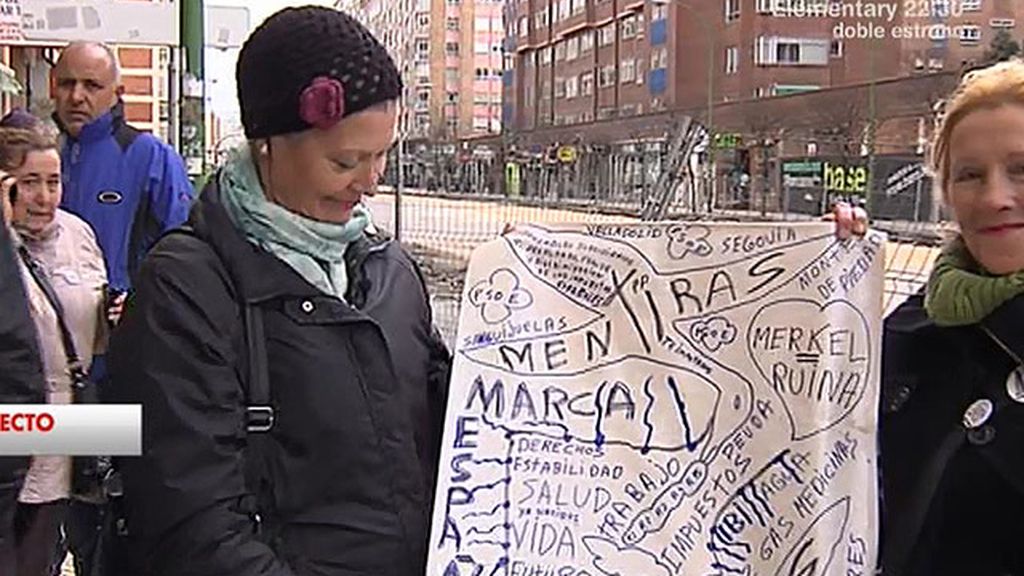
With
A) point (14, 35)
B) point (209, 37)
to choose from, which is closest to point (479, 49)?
point (209, 37)

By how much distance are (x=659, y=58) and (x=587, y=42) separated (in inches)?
126

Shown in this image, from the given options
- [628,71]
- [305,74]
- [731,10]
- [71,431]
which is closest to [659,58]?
[731,10]

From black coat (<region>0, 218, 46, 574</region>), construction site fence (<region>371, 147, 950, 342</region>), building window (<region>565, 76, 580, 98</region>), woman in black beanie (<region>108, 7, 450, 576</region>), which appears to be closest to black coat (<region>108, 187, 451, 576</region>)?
woman in black beanie (<region>108, 7, 450, 576</region>)

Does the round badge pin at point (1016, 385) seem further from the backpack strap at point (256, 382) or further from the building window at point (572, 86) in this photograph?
the building window at point (572, 86)

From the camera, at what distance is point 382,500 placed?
1.83 metres

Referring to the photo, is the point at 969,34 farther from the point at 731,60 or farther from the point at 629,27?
the point at 629,27

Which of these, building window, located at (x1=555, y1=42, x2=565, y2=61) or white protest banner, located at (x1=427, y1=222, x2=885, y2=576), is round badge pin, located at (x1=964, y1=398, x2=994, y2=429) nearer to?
white protest banner, located at (x1=427, y1=222, x2=885, y2=576)

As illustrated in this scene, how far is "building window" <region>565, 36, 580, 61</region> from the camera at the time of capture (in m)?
39.2

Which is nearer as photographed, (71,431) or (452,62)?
(71,431)

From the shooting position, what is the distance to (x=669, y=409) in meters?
2.00

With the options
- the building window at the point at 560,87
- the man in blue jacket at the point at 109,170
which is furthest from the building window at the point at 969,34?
the man in blue jacket at the point at 109,170

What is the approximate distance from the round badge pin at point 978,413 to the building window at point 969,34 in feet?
89.2

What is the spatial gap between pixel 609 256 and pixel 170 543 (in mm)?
796

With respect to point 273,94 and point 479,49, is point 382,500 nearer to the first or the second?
point 273,94
